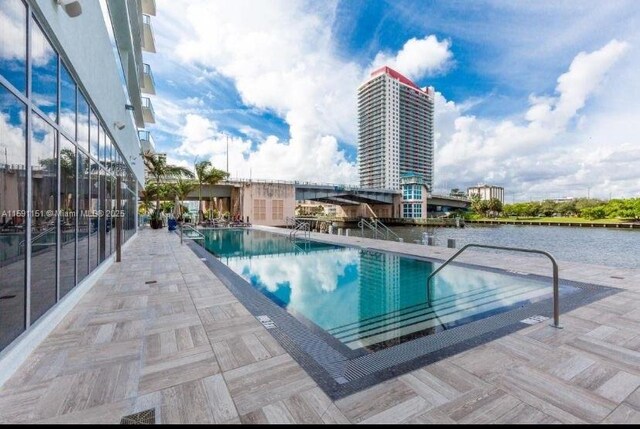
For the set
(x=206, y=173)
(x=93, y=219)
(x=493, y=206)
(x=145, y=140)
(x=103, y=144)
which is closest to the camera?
(x=93, y=219)

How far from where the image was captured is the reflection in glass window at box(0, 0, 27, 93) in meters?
2.48

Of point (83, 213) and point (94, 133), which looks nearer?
point (83, 213)

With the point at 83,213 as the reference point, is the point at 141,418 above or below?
below

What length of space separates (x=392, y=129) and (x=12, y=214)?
107 meters

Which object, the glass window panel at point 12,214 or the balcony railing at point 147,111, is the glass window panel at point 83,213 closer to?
the glass window panel at point 12,214

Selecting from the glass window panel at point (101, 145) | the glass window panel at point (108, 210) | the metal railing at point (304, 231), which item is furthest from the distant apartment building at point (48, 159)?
the metal railing at point (304, 231)

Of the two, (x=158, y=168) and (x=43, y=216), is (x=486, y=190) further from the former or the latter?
(x=43, y=216)

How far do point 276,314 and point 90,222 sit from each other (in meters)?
4.52

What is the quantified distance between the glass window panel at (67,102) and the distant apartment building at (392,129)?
319 ft

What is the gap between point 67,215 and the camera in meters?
4.27

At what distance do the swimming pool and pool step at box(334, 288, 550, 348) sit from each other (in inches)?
0.5

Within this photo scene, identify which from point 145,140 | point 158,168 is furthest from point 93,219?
point 158,168

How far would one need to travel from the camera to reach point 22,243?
9.16ft

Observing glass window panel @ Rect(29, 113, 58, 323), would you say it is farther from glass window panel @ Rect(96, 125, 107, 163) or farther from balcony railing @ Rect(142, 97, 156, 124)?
balcony railing @ Rect(142, 97, 156, 124)
